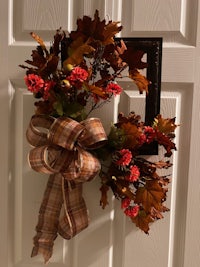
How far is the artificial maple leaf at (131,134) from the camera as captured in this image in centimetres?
106

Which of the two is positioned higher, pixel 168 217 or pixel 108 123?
pixel 108 123

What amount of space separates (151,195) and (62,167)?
0.25 metres

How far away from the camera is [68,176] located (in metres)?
1.03

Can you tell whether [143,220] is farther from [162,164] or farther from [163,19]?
[163,19]

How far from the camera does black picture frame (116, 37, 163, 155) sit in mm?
1112

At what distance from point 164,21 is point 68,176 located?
0.52 m

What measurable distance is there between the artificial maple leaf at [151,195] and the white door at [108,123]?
0.13 metres

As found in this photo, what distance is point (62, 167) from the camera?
3.39 feet

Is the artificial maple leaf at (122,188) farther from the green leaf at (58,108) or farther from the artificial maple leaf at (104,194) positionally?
the green leaf at (58,108)

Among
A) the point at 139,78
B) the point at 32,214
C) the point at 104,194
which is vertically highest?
the point at 139,78

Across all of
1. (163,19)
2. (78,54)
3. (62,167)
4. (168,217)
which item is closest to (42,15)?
(78,54)

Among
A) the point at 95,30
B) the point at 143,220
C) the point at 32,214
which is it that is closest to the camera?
the point at 95,30

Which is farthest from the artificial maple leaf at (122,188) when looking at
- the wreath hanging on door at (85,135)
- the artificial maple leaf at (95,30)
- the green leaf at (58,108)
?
the artificial maple leaf at (95,30)

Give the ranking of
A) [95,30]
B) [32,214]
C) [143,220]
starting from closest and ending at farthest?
[95,30], [143,220], [32,214]
